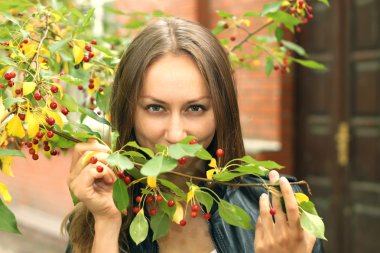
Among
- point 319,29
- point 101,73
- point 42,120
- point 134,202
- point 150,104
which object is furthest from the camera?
point 319,29

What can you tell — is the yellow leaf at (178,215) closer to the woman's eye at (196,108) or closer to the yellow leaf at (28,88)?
the woman's eye at (196,108)

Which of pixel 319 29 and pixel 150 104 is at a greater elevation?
pixel 319 29

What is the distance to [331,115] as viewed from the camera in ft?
14.4

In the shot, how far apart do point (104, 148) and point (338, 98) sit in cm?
322

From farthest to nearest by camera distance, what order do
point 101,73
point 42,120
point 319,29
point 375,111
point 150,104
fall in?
point 319,29 < point 375,111 < point 101,73 < point 150,104 < point 42,120

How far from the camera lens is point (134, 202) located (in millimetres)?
1730

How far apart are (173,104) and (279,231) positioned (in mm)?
415

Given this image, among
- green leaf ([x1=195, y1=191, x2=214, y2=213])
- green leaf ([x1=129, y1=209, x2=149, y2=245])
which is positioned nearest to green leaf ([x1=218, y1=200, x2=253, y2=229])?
green leaf ([x1=195, y1=191, x2=214, y2=213])

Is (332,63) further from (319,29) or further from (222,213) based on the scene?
(222,213)

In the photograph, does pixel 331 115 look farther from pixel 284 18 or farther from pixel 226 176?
pixel 226 176

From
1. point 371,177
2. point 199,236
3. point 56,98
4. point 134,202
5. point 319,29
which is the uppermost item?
point 319,29

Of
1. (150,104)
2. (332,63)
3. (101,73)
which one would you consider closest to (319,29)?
(332,63)

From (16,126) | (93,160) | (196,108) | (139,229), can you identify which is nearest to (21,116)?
(16,126)

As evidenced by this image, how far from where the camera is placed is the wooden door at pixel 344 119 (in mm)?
4156
